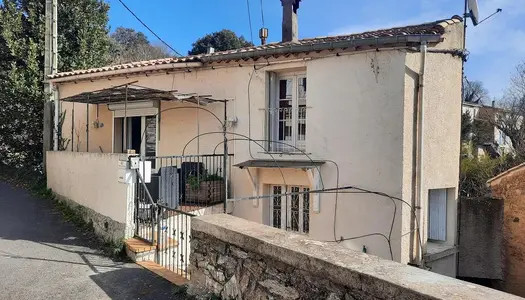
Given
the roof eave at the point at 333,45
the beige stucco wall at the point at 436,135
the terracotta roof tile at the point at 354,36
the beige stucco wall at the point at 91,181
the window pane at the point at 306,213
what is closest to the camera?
the beige stucco wall at the point at 91,181

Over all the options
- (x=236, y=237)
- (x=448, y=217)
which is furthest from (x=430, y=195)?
(x=236, y=237)

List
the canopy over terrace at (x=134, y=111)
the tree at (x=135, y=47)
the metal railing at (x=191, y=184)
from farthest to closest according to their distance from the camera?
the tree at (x=135, y=47) → the canopy over terrace at (x=134, y=111) → the metal railing at (x=191, y=184)

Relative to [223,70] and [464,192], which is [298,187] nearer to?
[223,70]

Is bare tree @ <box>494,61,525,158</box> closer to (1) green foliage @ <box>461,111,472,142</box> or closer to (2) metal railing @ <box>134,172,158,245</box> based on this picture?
(1) green foliage @ <box>461,111,472,142</box>

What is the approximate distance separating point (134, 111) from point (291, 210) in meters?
6.05

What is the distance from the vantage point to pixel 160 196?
7836 millimetres

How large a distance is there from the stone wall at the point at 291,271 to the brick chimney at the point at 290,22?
8.30m

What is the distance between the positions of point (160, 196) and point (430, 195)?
671 cm

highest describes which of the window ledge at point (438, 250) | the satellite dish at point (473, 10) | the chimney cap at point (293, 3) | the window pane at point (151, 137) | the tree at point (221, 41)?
the tree at point (221, 41)

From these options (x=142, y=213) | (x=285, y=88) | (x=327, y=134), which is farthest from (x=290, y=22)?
(x=142, y=213)

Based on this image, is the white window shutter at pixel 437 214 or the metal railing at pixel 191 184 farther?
the white window shutter at pixel 437 214

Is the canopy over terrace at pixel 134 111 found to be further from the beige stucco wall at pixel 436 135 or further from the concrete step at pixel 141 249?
the beige stucco wall at pixel 436 135

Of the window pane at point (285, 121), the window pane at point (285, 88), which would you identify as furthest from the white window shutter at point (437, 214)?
the window pane at point (285, 88)

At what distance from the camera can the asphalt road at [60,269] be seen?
5.14 metres
